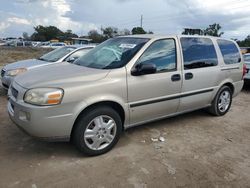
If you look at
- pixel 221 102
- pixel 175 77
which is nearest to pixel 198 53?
pixel 175 77

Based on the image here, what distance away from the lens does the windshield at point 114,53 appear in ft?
12.0

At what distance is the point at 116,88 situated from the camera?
3.38m

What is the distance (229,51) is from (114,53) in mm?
2647

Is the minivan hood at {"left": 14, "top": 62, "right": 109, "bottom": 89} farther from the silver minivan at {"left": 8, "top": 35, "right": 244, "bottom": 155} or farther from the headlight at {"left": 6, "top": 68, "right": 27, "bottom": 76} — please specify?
the headlight at {"left": 6, "top": 68, "right": 27, "bottom": 76}

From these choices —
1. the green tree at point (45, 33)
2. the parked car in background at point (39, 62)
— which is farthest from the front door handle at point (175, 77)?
the green tree at point (45, 33)

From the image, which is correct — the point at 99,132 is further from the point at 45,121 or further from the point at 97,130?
the point at 45,121

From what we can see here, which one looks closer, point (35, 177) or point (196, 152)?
point (35, 177)

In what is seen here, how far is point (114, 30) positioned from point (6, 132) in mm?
61462

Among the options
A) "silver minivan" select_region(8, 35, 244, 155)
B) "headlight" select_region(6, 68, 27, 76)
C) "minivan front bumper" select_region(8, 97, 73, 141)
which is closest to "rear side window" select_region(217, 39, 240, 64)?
"silver minivan" select_region(8, 35, 244, 155)

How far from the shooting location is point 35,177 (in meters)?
2.86

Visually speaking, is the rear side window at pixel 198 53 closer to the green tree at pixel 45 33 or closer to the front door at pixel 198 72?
the front door at pixel 198 72

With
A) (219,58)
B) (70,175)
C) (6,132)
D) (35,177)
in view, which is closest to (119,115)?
(70,175)

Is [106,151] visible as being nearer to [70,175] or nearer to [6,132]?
[70,175]

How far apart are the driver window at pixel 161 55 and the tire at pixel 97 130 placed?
931mm
